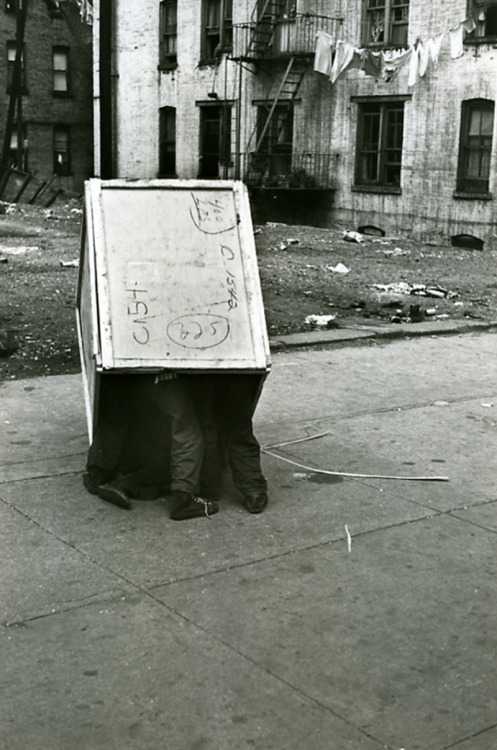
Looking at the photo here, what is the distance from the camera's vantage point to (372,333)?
10.6 metres

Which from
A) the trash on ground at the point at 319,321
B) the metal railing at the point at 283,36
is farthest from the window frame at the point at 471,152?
the trash on ground at the point at 319,321

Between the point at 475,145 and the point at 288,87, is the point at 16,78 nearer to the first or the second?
the point at 288,87

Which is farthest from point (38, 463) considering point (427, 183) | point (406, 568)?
point (427, 183)

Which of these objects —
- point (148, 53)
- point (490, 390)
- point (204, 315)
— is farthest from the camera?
point (148, 53)

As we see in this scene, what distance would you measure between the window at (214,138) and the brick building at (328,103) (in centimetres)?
4

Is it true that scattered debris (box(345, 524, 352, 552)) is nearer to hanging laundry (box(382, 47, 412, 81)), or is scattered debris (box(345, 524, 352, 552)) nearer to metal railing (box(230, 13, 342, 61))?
hanging laundry (box(382, 47, 412, 81))

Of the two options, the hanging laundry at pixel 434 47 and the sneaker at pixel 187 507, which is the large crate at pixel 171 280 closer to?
the sneaker at pixel 187 507

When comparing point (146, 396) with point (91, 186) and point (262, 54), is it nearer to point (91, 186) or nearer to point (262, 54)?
point (91, 186)

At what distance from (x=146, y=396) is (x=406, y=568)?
69.4 inches

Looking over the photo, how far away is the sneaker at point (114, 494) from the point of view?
17.9 feet

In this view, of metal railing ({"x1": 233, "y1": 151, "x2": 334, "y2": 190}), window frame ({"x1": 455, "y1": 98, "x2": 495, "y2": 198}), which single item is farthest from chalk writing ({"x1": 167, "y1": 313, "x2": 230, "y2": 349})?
metal railing ({"x1": 233, "y1": 151, "x2": 334, "y2": 190})

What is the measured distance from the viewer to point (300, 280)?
14.6m

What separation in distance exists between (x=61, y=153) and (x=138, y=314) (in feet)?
119

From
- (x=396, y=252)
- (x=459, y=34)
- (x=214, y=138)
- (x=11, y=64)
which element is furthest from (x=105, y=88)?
(x=11, y=64)
